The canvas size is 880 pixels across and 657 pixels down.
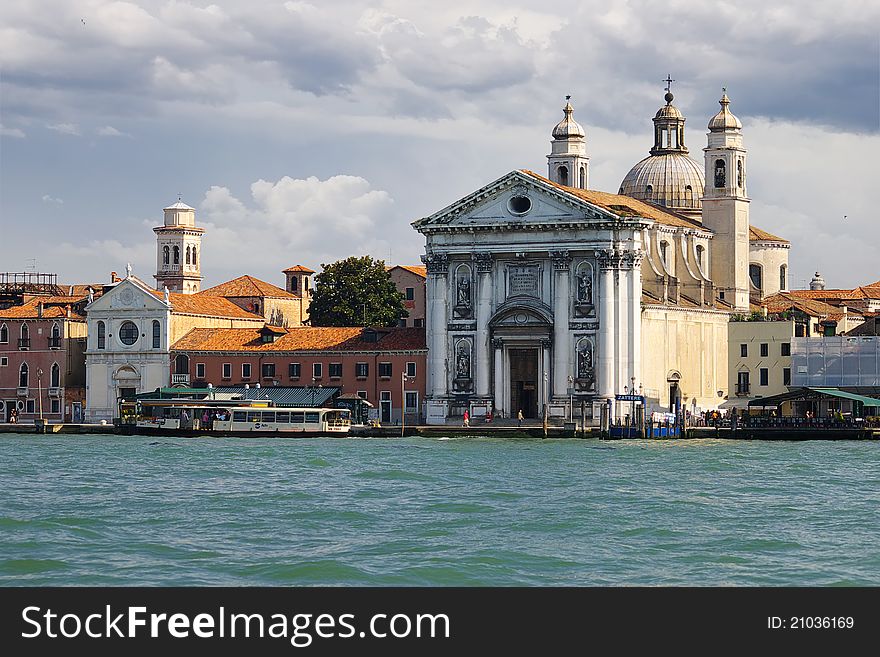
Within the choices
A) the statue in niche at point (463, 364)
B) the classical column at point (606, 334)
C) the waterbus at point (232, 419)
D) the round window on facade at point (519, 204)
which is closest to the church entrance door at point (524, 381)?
the statue in niche at point (463, 364)

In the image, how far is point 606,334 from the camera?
5934cm

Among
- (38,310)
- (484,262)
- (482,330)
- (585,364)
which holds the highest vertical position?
(484,262)

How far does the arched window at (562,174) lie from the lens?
72.4 metres

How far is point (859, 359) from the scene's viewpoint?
62.9 metres

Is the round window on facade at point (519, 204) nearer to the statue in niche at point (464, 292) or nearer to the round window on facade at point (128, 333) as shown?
the statue in niche at point (464, 292)

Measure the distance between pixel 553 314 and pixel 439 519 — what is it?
1236 inches

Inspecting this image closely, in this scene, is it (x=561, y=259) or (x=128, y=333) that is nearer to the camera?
(x=561, y=259)

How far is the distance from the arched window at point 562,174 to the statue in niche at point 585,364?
1392 cm

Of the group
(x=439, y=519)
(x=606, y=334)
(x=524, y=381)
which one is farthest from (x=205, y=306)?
(x=439, y=519)

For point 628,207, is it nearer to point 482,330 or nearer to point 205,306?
point 482,330
